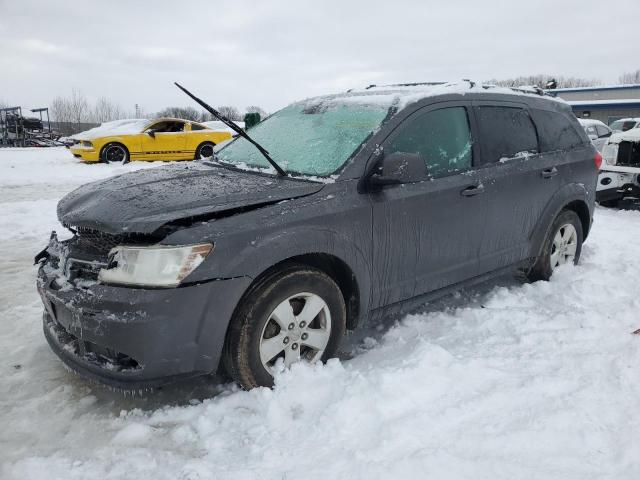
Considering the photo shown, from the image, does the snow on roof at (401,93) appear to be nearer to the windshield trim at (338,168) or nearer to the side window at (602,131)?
the windshield trim at (338,168)

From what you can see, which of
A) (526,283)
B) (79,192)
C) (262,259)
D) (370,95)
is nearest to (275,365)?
(262,259)

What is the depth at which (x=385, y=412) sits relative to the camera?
100 inches

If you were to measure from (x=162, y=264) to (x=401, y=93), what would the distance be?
6.90ft

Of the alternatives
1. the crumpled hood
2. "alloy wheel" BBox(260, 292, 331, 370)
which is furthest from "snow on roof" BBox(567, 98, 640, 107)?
"alloy wheel" BBox(260, 292, 331, 370)

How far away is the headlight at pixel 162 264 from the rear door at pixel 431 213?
1.15 m

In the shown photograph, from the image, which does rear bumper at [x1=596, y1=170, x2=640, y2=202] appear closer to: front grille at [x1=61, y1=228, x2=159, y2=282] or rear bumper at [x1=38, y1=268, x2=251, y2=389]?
rear bumper at [x1=38, y1=268, x2=251, y2=389]

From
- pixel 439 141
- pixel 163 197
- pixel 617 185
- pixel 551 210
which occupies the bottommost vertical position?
pixel 617 185

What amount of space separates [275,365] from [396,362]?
77 cm

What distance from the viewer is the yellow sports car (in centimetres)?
1420

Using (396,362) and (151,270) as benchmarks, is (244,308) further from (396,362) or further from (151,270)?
(396,362)

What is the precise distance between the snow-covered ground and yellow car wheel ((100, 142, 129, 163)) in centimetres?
1133

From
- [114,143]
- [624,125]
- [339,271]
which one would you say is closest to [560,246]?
[339,271]

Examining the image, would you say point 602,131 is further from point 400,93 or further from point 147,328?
point 147,328

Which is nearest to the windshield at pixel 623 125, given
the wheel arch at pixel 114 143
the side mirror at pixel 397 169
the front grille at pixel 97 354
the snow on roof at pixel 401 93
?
the snow on roof at pixel 401 93
